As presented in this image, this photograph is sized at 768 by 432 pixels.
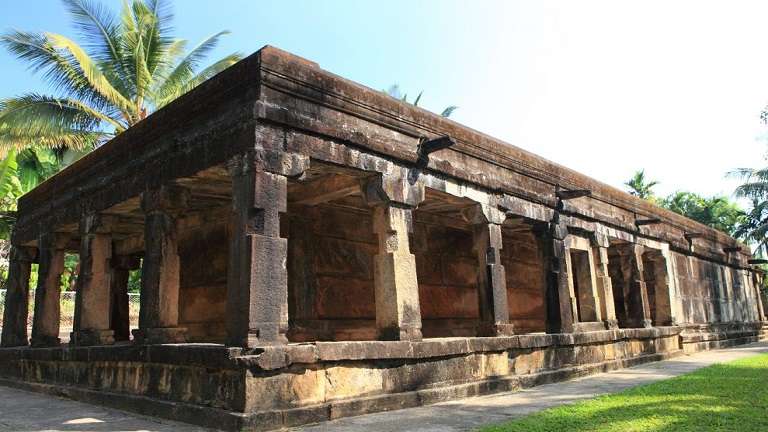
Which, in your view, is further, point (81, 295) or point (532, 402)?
point (81, 295)

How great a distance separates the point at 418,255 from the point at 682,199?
1490 inches

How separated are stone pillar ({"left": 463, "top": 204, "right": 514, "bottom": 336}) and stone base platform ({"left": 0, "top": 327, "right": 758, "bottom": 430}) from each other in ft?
1.13

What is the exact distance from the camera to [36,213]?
11.3 meters

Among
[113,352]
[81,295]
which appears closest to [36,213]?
[81,295]

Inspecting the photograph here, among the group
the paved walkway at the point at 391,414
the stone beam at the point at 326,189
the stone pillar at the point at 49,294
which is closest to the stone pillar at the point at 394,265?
the stone beam at the point at 326,189

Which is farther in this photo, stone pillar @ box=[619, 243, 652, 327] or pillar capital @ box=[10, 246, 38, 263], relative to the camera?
stone pillar @ box=[619, 243, 652, 327]

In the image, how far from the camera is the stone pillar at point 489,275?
8984 millimetres

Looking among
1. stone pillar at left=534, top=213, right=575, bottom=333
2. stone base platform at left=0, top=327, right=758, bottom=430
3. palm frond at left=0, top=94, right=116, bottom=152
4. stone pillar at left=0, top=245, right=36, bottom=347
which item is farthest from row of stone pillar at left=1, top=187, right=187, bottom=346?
stone pillar at left=534, top=213, right=575, bottom=333

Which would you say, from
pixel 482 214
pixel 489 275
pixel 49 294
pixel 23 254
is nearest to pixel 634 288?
pixel 489 275

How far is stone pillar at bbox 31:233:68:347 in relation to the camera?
1052 centimetres

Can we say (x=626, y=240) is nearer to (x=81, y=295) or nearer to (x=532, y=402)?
(x=532, y=402)

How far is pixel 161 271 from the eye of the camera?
741 cm

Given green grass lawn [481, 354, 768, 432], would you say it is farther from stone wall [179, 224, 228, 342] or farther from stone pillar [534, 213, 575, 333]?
stone wall [179, 224, 228, 342]

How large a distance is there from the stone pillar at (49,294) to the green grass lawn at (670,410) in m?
8.49
